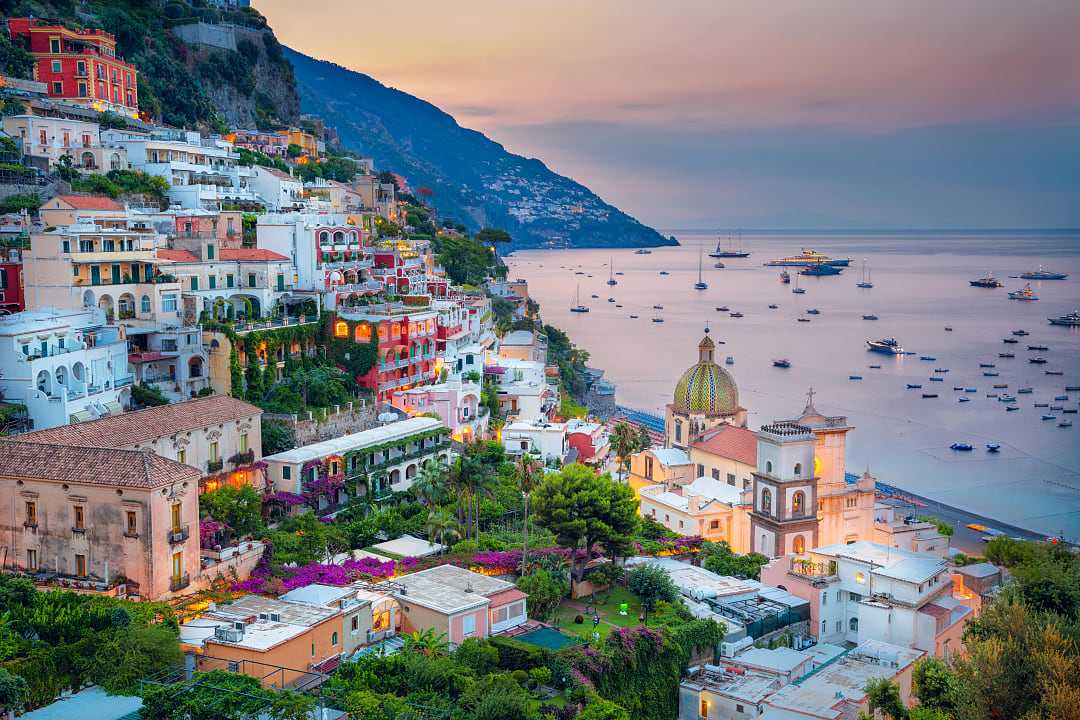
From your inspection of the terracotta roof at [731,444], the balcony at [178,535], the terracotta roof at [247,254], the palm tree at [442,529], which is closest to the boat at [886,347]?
the terracotta roof at [731,444]

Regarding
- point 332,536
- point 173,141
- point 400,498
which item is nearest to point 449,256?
point 173,141

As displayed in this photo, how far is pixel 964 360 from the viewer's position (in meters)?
102

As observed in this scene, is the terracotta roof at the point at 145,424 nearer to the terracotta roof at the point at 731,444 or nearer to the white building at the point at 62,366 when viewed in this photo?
the white building at the point at 62,366

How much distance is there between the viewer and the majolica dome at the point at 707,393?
147ft

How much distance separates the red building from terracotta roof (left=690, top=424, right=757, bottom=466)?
3521cm

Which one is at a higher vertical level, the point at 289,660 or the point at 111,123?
the point at 111,123

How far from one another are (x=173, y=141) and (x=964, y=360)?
78.8 m

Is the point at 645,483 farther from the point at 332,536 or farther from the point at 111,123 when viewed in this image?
the point at 111,123

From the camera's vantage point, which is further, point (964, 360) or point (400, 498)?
point (964, 360)

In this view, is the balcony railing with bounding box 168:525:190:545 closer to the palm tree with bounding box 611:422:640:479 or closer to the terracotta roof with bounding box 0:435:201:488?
the terracotta roof with bounding box 0:435:201:488

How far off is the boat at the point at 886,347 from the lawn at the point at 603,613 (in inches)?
3265

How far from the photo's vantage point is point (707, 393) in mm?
44781

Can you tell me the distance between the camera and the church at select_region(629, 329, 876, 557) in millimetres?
36250

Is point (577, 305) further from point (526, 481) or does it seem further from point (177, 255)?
point (526, 481)
